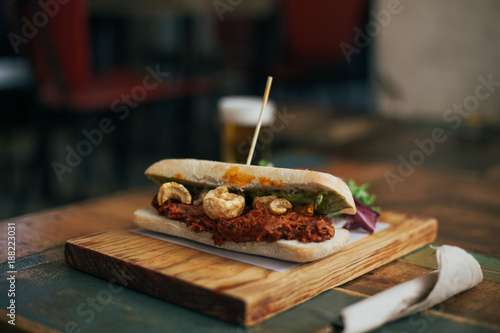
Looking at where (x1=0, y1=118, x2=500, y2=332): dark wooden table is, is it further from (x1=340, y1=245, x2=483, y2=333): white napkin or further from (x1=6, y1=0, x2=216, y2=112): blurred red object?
Result: (x1=6, y1=0, x2=216, y2=112): blurred red object

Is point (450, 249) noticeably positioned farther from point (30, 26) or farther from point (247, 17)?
point (247, 17)

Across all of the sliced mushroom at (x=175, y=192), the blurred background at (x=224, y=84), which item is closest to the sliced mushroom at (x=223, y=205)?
the sliced mushroom at (x=175, y=192)

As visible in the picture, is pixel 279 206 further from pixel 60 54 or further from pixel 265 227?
pixel 60 54

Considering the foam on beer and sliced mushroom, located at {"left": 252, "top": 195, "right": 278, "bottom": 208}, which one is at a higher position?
the foam on beer

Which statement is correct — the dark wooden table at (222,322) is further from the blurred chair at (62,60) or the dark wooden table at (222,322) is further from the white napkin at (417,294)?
the blurred chair at (62,60)

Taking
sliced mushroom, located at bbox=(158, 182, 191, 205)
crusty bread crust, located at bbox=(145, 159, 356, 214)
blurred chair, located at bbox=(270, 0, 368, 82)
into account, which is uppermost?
blurred chair, located at bbox=(270, 0, 368, 82)

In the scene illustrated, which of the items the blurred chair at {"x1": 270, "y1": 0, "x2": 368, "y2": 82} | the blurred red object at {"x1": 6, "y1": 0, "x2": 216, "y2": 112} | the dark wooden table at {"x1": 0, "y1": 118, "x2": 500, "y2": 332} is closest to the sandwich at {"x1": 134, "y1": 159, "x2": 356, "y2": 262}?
the dark wooden table at {"x1": 0, "y1": 118, "x2": 500, "y2": 332}

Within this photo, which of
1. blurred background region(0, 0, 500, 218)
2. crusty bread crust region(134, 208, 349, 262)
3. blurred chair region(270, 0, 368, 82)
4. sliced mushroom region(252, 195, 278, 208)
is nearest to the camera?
crusty bread crust region(134, 208, 349, 262)
